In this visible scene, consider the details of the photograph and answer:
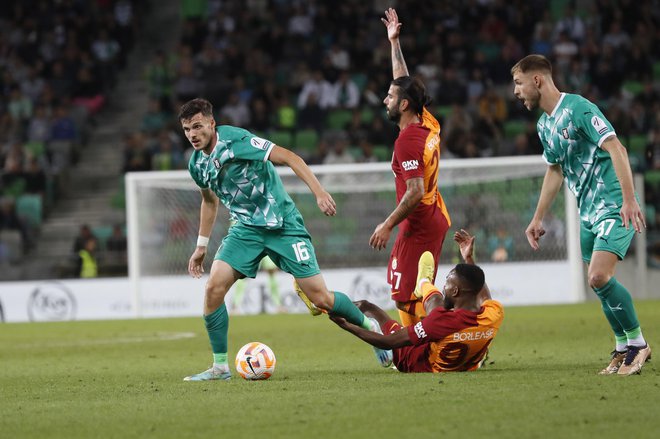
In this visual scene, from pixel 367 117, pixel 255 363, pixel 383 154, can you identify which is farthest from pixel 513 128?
pixel 255 363

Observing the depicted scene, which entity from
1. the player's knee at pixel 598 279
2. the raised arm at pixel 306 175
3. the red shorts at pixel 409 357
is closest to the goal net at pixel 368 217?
the red shorts at pixel 409 357

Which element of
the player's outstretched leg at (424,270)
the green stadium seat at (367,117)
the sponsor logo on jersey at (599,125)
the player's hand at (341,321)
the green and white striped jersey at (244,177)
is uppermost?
the green stadium seat at (367,117)

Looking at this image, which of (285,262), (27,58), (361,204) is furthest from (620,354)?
(27,58)

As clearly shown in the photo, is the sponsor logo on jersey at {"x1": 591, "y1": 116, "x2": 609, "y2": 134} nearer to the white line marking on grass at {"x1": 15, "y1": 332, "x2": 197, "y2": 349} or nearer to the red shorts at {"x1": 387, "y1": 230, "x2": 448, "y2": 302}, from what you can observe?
the red shorts at {"x1": 387, "y1": 230, "x2": 448, "y2": 302}

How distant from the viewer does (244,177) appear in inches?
337

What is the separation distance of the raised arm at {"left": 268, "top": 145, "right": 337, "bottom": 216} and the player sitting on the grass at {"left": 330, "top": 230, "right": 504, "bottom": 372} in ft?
3.01

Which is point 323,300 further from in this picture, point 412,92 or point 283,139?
point 283,139

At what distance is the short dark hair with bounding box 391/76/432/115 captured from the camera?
862 cm

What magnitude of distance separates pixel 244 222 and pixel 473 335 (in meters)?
1.98

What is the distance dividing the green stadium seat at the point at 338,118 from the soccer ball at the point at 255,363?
1569 centimetres

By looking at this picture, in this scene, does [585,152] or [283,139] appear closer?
A: [585,152]

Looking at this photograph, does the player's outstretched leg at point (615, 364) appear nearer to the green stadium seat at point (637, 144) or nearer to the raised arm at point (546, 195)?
the raised arm at point (546, 195)

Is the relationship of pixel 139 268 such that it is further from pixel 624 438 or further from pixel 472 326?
pixel 624 438

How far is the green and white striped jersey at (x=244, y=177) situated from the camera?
8453 millimetres
